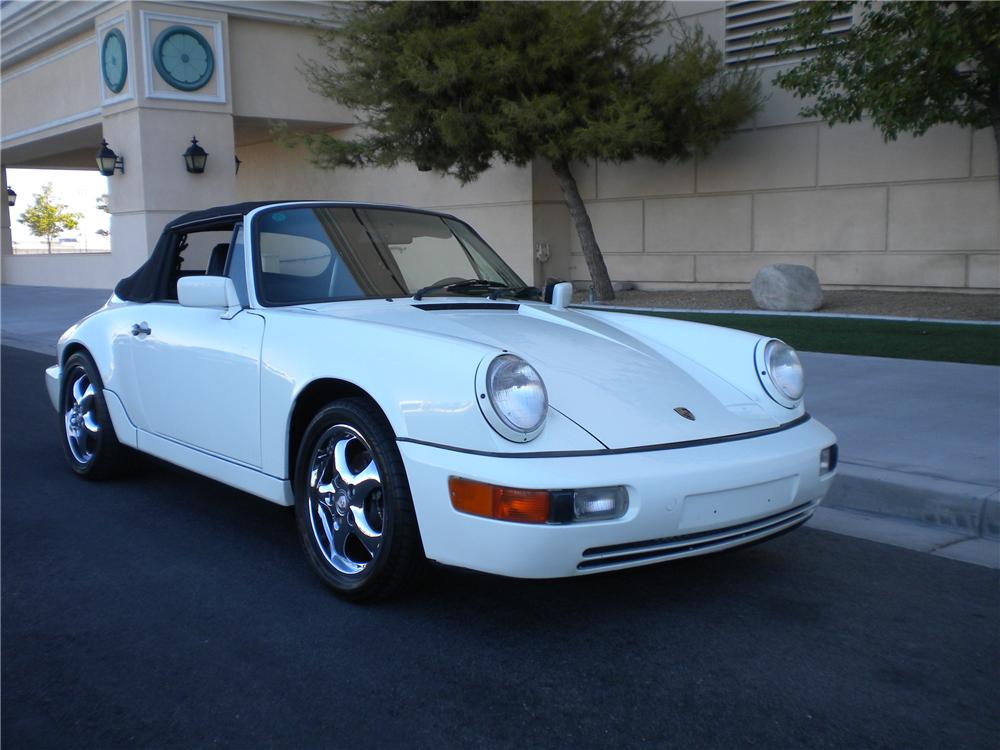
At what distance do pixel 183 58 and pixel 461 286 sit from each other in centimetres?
1572

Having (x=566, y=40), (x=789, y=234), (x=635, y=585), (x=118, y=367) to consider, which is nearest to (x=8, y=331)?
(x=566, y=40)

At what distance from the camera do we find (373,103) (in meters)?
13.9

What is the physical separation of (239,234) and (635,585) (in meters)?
2.34

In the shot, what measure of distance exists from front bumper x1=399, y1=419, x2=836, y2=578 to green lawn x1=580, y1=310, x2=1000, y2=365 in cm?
563

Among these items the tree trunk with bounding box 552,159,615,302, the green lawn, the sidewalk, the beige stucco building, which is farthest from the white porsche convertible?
the tree trunk with bounding box 552,159,615,302

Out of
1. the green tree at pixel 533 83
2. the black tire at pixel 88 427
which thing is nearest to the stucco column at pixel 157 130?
the green tree at pixel 533 83

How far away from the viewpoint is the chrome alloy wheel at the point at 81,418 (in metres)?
5.12

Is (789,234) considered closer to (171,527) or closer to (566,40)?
(566,40)

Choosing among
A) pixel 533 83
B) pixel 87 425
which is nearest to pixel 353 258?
pixel 87 425

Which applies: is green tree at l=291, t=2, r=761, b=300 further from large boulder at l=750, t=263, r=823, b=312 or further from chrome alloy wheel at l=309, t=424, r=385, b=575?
chrome alloy wheel at l=309, t=424, r=385, b=575

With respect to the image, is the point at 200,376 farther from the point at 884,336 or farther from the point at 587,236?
the point at 587,236

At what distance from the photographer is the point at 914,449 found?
525cm

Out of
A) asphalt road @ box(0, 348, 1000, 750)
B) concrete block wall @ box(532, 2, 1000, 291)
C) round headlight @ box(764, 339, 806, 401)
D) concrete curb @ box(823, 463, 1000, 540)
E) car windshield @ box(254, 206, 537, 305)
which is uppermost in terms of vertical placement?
concrete block wall @ box(532, 2, 1000, 291)

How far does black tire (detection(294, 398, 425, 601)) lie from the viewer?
3.17 meters
